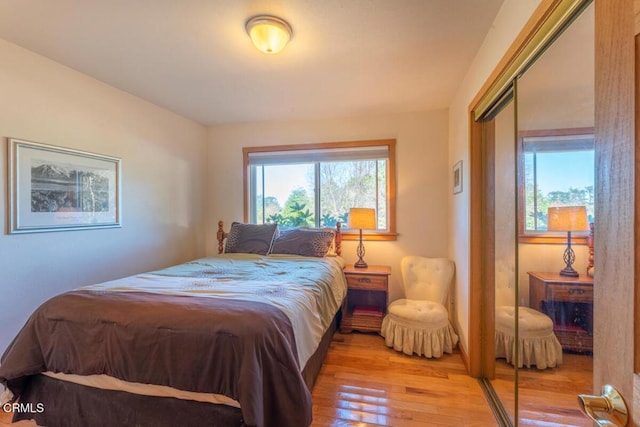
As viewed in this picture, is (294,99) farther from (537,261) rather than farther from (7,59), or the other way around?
→ (537,261)

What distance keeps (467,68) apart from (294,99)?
61.7 inches

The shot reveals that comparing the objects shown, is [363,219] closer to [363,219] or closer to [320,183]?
→ [363,219]

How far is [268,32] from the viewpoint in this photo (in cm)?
172

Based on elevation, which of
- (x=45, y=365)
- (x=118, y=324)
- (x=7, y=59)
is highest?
(x=7, y=59)

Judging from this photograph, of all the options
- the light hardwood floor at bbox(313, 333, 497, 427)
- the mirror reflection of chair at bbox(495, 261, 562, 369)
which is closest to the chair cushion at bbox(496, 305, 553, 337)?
the mirror reflection of chair at bbox(495, 261, 562, 369)

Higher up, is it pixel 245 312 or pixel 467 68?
pixel 467 68

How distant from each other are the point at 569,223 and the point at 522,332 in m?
0.74

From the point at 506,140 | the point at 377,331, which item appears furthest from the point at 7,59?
the point at 377,331

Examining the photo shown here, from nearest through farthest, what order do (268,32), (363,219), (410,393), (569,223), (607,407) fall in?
(607,407) < (569,223) < (268,32) < (410,393) < (363,219)

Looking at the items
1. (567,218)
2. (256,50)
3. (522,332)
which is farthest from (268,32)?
(522,332)

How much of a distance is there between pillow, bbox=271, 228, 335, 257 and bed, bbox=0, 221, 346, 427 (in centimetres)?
121

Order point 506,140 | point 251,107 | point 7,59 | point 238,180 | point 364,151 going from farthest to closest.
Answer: point 238,180
point 364,151
point 251,107
point 7,59
point 506,140

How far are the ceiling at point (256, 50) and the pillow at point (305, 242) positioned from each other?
4.56ft

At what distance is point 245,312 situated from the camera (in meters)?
1.38
